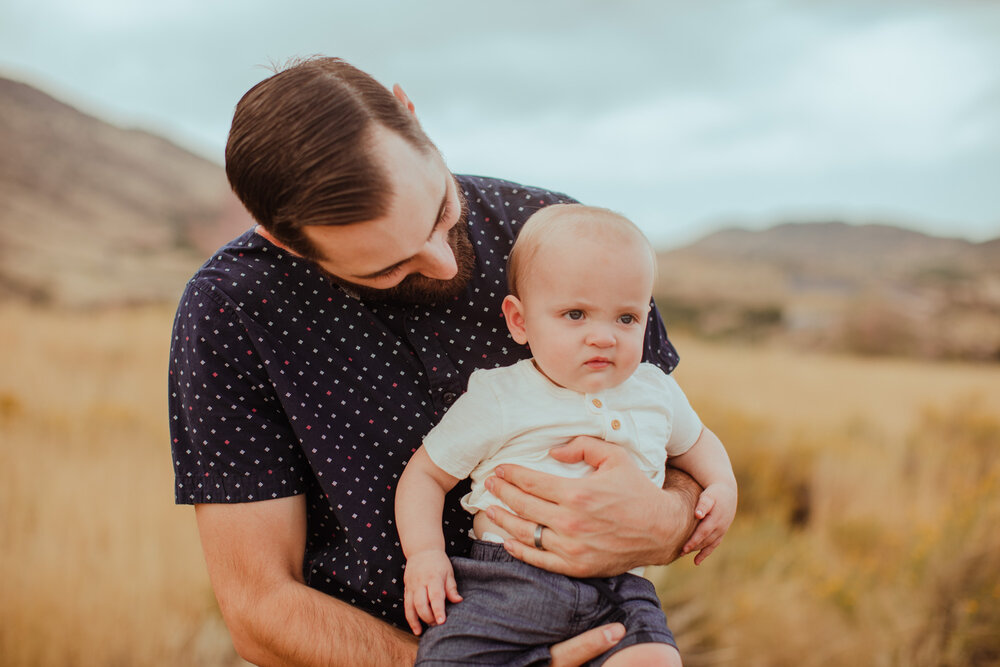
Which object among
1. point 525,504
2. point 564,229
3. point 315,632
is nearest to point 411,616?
point 315,632

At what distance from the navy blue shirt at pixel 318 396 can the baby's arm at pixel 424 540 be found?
10 centimetres

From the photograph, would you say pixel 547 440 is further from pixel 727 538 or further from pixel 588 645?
pixel 727 538

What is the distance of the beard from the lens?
183 cm

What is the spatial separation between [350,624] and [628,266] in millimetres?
1107

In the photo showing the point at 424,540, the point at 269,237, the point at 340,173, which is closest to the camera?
the point at 340,173

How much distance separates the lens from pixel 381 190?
1549mm

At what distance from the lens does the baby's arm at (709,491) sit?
5.87ft

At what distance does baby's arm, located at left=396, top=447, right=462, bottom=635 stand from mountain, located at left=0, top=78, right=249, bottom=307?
464cm

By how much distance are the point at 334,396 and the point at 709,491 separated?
1028mm

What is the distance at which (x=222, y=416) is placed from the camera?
1.66m

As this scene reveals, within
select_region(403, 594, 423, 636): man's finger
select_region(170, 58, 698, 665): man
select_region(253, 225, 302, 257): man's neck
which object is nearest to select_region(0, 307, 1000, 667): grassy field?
select_region(170, 58, 698, 665): man

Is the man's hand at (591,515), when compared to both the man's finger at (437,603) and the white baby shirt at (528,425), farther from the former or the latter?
the man's finger at (437,603)

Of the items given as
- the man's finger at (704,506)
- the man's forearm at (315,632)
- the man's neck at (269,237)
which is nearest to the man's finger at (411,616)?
the man's forearm at (315,632)

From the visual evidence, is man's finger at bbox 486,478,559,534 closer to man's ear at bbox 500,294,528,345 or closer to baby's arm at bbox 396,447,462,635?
baby's arm at bbox 396,447,462,635
